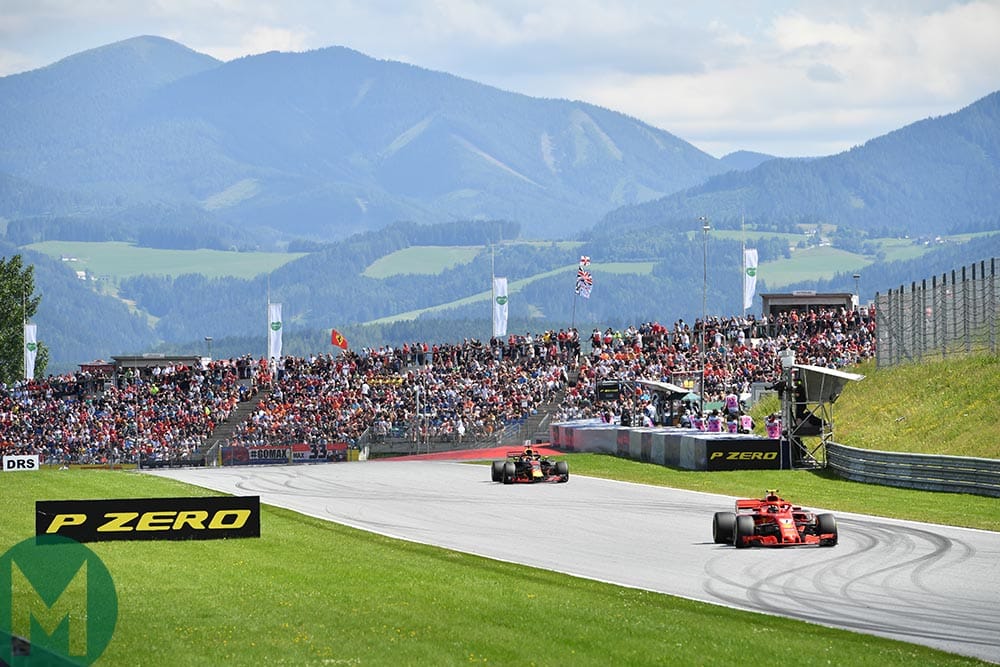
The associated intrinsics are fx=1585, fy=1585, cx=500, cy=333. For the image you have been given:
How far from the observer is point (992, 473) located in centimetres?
3095

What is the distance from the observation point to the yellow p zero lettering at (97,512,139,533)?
76.1ft

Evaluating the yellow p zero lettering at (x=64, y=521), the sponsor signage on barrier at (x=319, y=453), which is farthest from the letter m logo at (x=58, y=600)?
the sponsor signage on barrier at (x=319, y=453)

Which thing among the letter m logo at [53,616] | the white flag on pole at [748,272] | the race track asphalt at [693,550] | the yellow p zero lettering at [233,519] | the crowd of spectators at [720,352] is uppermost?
the white flag on pole at [748,272]

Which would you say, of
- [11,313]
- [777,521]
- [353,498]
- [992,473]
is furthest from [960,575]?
[11,313]

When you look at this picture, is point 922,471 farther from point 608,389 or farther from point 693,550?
point 608,389

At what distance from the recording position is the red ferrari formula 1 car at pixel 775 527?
23.1 meters

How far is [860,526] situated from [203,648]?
15033mm

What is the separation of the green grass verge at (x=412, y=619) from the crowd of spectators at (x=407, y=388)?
119ft

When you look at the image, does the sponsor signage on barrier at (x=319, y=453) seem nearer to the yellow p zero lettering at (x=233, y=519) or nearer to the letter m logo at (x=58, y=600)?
the yellow p zero lettering at (x=233, y=519)

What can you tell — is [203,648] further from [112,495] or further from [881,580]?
[112,495]

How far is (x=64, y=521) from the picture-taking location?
22859 mm

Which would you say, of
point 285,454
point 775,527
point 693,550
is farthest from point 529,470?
point 285,454

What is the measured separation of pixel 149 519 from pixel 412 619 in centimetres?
905

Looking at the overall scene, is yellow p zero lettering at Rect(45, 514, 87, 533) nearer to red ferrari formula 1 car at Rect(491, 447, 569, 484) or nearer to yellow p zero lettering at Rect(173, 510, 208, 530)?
yellow p zero lettering at Rect(173, 510, 208, 530)
